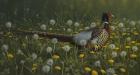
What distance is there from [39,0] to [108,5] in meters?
0.76

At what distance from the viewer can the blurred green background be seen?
18.3 feet

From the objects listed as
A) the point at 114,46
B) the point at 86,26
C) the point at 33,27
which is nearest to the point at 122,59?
the point at 114,46

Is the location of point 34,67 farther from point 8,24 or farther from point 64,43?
point 8,24

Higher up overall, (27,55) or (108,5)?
(108,5)

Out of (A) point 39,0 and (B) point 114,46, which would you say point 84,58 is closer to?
(B) point 114,46

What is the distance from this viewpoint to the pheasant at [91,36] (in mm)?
5094

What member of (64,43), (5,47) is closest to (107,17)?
(64,43)

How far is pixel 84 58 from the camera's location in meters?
5.00

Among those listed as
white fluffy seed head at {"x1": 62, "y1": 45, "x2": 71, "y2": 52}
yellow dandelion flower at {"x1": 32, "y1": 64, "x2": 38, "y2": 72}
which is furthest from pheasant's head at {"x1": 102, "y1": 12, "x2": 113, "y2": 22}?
yellow dandelion flower at {"x1": 32, "y1": 64, "x2": 38, "y2": 72}

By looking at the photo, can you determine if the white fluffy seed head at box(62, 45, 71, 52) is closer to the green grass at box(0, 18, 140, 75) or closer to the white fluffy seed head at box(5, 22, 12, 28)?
the green grass at box(0, 18, 140, 75)

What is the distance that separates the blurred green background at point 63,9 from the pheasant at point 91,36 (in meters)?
0.24

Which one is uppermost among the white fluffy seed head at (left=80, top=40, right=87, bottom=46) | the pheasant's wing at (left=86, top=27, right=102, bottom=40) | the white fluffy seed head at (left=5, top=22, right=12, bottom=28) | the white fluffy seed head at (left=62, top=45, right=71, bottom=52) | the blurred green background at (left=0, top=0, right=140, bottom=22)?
the blurred green background at (left=0, top=0, right=140, bottom=22)

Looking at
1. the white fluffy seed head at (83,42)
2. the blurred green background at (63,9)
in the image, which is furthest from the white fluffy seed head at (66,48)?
the blurred green background at (63,9)

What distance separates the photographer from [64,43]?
519cm
